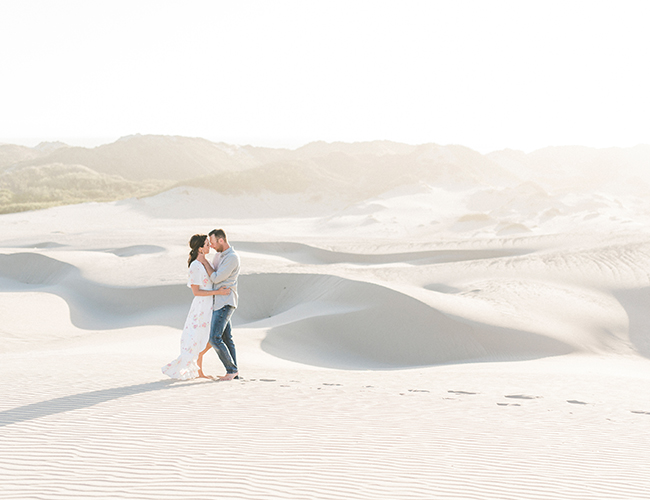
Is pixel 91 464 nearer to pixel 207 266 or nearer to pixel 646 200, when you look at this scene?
pixel 207 266

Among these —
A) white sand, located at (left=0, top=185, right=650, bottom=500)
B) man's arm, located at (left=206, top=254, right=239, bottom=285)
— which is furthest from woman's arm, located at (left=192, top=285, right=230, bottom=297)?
white sand, located at (left=0, top=185, right=650, bottom=500)

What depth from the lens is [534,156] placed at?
111688 mm

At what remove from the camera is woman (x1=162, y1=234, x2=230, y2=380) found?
21.5 ft

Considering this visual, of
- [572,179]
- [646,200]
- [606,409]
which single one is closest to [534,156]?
[572,179]

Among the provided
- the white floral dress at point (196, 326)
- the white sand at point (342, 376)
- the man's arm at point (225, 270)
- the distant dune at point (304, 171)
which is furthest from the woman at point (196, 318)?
the distant dune at point (304, 171)

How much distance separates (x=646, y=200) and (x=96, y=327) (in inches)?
2139

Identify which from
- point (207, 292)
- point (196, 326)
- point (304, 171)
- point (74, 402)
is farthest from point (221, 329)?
point (304, 171)

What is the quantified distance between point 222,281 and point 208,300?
30 cm

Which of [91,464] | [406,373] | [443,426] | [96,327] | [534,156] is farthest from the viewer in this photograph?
[534,156]

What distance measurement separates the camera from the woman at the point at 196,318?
259 inches

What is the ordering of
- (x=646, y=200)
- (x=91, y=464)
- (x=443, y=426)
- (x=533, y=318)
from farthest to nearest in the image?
1. (x=646, y=200)
2. (x=533, y=318)
3. (x=443, y=426)
4. (x=91, y=464)

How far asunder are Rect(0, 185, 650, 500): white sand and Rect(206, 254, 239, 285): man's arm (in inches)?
49.7

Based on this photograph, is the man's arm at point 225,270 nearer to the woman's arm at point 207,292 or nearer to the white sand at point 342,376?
the woman's arm at point 207,292

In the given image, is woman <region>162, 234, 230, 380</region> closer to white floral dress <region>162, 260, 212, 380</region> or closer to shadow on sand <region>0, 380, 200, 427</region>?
white floral dress <region>162, 260, 212, 380</region>
